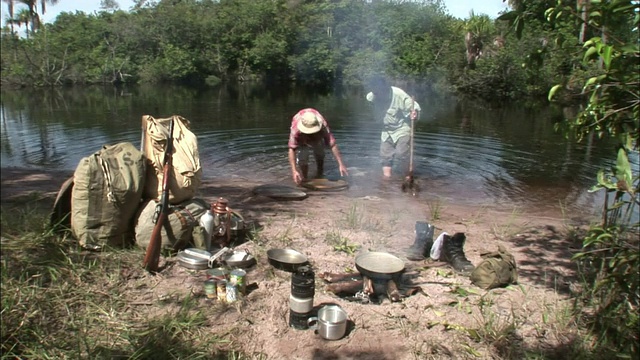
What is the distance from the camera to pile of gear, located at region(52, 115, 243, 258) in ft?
13.8

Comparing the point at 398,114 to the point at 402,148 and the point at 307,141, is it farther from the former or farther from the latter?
the point at 307,141

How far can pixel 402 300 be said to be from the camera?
12.5 feet

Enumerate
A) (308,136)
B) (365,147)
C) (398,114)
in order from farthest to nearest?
(365,147) < (398,114) < (308,136)

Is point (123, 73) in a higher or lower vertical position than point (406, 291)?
higher

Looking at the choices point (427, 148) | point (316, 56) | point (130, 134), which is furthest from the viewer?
point (316, 56)

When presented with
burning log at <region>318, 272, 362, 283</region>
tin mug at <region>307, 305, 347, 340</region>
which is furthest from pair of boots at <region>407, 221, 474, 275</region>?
tin mug at <region>307, 305, 347, 340</region>

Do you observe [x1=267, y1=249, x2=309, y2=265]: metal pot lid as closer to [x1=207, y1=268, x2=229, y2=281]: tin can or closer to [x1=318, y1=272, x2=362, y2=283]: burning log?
[x1=318, y1=272, x2=362, y2=283]: burning log

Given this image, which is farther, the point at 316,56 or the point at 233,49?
the point at 233,49

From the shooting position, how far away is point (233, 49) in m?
40.1

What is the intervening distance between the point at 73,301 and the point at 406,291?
2.38 m

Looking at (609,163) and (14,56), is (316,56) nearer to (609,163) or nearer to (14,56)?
(609,163)

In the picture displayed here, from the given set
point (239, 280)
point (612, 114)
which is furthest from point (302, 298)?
point (612, 114)

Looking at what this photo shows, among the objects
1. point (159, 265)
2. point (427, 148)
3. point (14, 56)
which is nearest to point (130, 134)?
point (427, 148)

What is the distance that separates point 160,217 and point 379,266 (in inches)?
70.8
